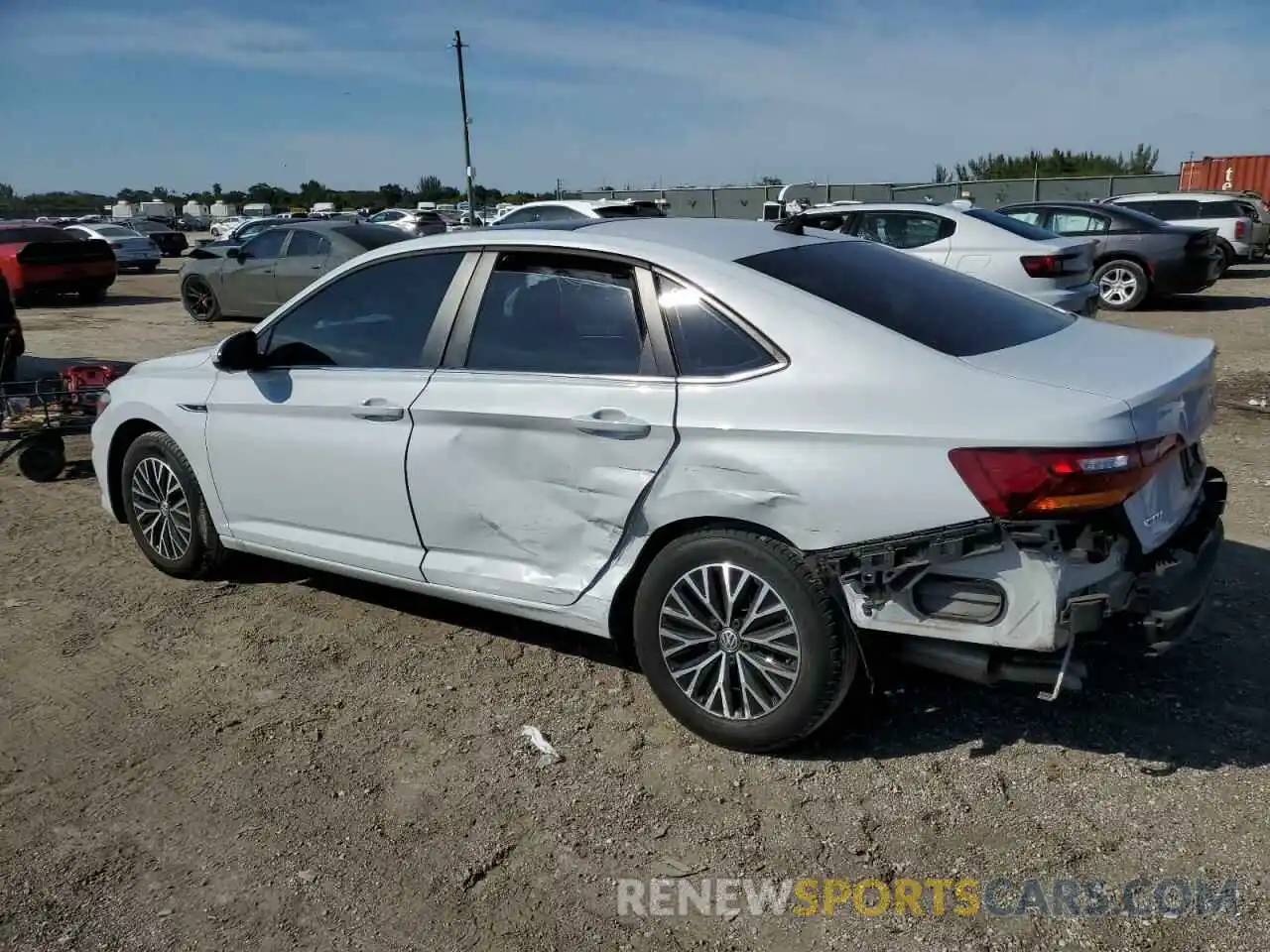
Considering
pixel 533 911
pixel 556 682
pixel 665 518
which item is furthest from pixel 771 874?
pixel 556 682

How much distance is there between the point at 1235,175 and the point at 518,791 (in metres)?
31.1

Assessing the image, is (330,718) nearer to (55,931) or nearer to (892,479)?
(55,931)

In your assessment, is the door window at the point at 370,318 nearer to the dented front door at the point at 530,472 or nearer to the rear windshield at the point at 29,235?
the dented front door at the point at 530,472

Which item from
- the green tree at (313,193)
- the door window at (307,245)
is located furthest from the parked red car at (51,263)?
the green tree at (313,193)

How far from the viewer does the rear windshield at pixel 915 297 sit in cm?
339

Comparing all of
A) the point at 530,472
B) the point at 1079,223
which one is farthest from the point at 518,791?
the point at 1079,223

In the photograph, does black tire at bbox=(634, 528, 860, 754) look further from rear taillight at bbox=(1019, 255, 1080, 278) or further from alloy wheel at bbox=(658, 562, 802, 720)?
rear taillight at bbox=(1019, 255, 1080, 278)

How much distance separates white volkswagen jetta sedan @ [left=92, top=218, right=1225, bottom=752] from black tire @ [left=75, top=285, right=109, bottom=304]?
16.4m

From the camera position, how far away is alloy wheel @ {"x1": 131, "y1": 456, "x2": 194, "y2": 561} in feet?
16.5

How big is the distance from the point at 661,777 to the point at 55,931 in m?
1.72

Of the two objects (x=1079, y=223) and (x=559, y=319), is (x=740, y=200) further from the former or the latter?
(x=559, y=319)

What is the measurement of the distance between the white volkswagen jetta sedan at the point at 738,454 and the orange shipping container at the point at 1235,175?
2902 centimetres

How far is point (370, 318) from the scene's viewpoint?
4359 mm

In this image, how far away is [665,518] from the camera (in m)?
3.43
